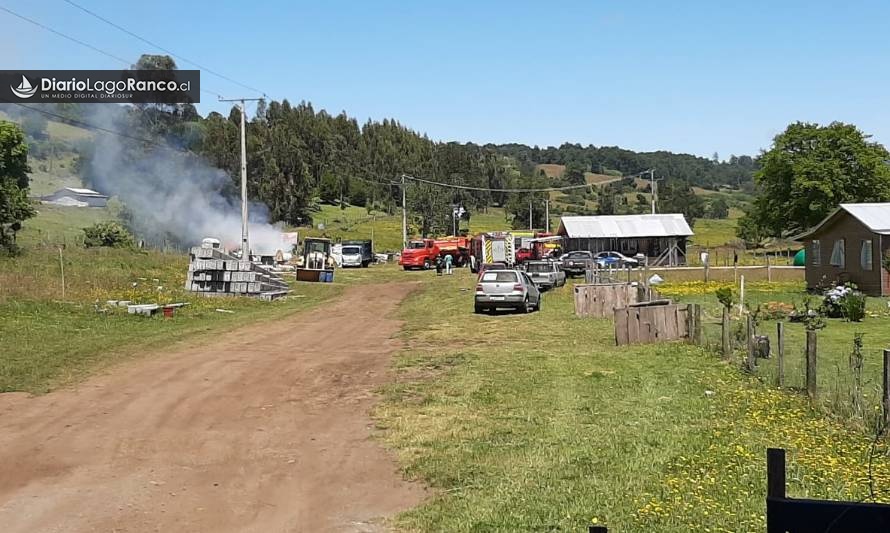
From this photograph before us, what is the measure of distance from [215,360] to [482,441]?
8.78 metres

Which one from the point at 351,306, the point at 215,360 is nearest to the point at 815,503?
the point at 215,360

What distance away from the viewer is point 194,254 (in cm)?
3694

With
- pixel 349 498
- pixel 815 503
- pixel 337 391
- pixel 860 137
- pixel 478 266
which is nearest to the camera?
pixel 815 503

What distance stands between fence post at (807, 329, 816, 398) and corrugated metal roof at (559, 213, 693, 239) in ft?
202

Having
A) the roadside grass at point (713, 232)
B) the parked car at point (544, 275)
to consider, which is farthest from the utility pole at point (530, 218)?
the parked car at point (544, 275)

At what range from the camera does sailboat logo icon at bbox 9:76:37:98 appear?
4162cm

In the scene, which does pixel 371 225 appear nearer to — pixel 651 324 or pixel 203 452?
pixel 651 324

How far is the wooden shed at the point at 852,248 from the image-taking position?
3562cm

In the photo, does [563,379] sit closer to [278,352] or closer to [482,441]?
[482,441]

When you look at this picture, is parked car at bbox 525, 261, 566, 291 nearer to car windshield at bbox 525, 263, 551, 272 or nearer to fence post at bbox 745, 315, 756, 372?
car windshield at bbox 525, 263, 551, 272

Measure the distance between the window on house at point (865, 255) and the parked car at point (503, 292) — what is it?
1595cm

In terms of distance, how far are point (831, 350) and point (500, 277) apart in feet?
41.2

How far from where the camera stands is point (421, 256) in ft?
208

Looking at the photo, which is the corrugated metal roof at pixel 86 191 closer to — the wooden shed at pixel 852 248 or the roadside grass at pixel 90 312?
the roadside grass at pixel 90 312
